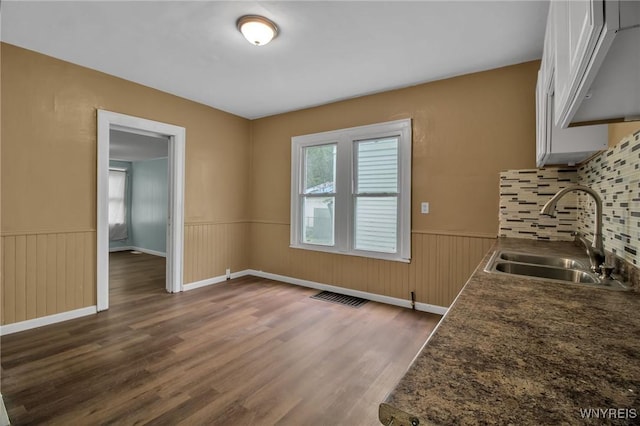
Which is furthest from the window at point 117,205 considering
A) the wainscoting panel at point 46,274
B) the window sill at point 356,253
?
the window sill at point 356,253

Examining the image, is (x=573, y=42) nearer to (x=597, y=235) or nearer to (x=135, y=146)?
(x=597, y=235)

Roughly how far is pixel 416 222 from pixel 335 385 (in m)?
2.03

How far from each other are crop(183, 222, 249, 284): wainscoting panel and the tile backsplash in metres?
3.59

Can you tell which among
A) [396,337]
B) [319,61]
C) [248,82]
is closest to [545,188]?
[396,337]

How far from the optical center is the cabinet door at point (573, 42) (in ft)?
2.03

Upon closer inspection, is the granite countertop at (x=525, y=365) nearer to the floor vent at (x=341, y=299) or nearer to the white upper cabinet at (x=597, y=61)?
the white upper cabinet at (x=597, y=61)

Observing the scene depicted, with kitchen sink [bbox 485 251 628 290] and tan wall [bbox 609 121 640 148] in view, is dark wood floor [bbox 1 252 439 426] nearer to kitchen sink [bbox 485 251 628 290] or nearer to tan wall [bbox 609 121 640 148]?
kitchen sink [bbox 485 251 628 290]

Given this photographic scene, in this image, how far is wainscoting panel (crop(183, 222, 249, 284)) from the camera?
4.15m

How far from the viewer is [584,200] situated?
237 cm

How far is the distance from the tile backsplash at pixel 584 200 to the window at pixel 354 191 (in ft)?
3.35

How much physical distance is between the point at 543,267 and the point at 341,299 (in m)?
2.40

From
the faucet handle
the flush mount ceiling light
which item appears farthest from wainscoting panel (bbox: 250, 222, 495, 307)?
the flush mount ceiling light

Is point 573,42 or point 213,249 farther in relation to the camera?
point 213,249

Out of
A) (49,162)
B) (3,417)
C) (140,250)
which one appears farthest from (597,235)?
(140,250)
